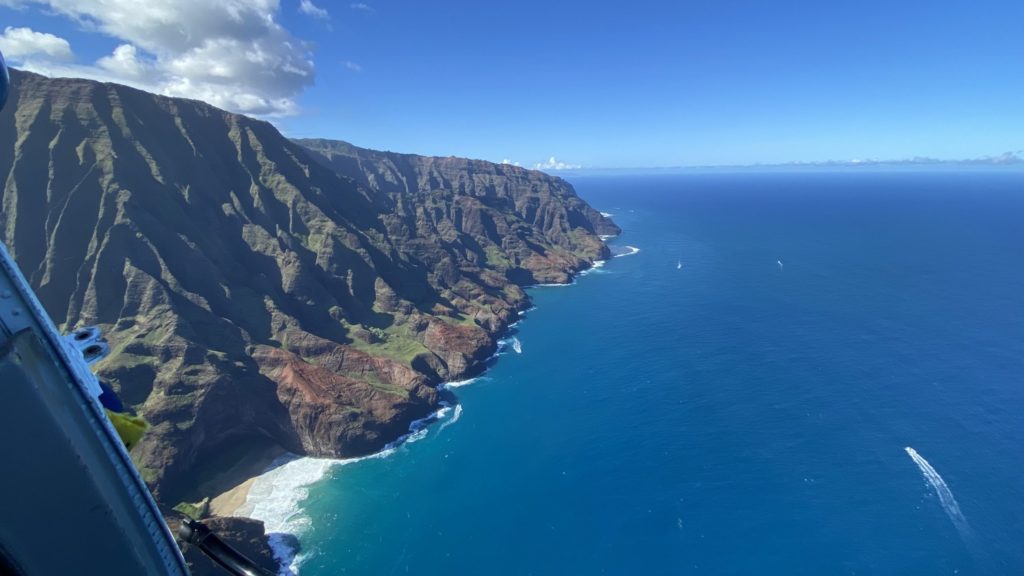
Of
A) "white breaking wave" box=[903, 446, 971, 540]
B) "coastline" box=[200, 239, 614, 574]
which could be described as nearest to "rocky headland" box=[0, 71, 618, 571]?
"coastline" box=[200, 239, 614, 574]

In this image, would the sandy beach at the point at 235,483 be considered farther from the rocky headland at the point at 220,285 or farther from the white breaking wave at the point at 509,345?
the white breaking wave at the point at 509,345

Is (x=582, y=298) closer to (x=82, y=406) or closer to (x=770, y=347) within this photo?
(x=770, y=347)

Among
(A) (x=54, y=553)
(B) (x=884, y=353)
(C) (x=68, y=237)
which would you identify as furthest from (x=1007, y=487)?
(C) (x=68, y=237)

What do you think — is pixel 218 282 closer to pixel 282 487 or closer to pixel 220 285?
pixel 220 285

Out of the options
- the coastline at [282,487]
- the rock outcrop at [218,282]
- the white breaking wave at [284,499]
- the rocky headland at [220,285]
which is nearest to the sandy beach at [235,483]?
the coastline at [282,487]

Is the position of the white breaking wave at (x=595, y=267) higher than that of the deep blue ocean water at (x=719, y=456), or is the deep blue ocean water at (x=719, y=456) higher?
the white breaking wave at (x=595, y=267)

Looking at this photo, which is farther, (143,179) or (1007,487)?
(143,179)

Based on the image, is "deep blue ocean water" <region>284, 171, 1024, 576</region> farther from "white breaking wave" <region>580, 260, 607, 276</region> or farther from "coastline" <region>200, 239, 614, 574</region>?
"white breaking wave" <region>580, 260, 607, 276</region>
